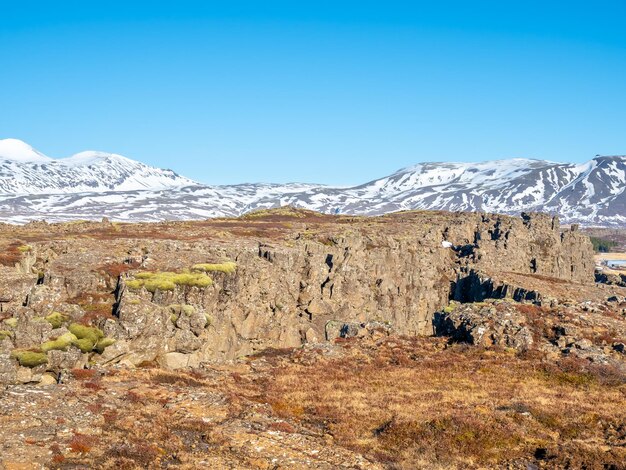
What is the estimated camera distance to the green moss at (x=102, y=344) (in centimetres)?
3575

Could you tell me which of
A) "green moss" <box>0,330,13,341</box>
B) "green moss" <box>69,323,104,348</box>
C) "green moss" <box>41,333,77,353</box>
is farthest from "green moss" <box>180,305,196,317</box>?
"green moss" <box>0,330,13,341</box>

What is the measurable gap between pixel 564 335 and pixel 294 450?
1269 inches

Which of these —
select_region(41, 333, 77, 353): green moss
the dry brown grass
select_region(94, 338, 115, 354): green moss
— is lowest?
the dry brown grass

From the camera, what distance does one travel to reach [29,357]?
106ft

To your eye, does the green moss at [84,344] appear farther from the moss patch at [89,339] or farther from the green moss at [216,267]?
the green moss at [216,267]

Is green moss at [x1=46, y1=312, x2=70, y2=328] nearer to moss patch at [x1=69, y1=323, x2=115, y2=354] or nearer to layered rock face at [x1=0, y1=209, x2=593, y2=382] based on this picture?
layered rock face at [x1=0, y1=209, x2=593, y2=382]

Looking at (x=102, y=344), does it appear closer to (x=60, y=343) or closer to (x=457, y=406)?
Result: (x=60, y=343)

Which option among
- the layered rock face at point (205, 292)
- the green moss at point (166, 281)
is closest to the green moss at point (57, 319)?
the layered rock face at point (205, 292)

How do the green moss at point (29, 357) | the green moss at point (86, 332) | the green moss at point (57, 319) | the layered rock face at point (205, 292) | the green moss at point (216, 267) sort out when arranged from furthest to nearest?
the green moss at point (216, 267) → the layered rock face at point (205, 292) → the green moss at point (57, 319) → the green moss at point (86, 332) → the green moss at point (29, 357)

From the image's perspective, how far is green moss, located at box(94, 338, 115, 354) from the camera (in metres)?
35.8

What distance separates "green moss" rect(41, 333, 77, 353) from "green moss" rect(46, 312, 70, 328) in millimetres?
1660

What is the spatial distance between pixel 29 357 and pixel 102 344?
4.76 metres

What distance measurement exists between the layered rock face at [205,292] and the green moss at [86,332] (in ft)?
0.23

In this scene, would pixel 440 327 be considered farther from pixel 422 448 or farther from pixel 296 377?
pixel 422 448
